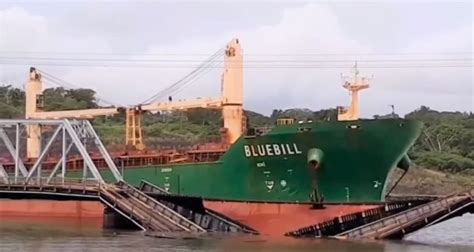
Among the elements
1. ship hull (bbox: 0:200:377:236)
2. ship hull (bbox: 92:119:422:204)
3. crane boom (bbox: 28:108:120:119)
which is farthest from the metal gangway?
crane boom (bbox: 28:108:120:119)

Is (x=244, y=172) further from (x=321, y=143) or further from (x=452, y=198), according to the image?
(x=452, y=198)

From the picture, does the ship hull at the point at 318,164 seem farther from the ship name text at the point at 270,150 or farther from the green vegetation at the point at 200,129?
the green vegetation at the point at 200,129

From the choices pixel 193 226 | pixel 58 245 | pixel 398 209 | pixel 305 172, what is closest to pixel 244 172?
pixel 305 172

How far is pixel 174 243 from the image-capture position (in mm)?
28156

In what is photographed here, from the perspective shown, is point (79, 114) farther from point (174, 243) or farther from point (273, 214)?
point (174, 243)

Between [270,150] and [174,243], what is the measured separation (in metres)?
10.4

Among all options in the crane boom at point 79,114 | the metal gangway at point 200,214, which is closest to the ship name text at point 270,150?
the metal gangway at point 200,214

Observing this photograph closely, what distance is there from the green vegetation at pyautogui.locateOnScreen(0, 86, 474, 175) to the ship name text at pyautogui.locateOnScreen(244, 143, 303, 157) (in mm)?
35571

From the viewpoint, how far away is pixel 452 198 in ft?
103

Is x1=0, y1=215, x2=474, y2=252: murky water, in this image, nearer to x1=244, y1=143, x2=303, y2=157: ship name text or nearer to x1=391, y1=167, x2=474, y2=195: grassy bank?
x1=244, y1=143, x2=303, y2=157: ship name text

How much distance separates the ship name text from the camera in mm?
36844

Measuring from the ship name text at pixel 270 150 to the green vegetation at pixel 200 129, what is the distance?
3557cm

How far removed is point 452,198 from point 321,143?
257 inches

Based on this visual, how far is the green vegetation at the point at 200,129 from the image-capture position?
8138cm
